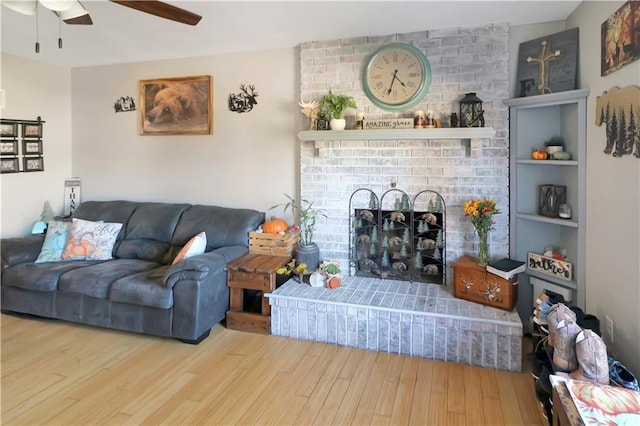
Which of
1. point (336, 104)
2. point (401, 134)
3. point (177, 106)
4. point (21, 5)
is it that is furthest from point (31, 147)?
point (401, 134)

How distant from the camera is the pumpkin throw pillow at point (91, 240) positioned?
3.80 m

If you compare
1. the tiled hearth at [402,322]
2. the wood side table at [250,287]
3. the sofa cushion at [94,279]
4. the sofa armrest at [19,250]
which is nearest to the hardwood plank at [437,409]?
the tiled hearth at [402,322]

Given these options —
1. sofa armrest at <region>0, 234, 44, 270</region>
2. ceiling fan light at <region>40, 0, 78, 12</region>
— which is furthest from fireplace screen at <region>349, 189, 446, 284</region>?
sofa armrest at <region>0, 234, 44, 270</region>

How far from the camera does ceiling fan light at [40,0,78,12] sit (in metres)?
1.97

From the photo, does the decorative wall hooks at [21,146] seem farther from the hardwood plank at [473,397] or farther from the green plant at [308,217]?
the hardwood plank at [473,397]

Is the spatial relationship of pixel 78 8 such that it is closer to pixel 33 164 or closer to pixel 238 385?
pixel 238 385

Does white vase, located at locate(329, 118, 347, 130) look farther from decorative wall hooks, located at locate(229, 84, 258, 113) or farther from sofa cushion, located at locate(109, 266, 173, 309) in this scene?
sofa cushion, located at locate(109, 266, 173, 309)

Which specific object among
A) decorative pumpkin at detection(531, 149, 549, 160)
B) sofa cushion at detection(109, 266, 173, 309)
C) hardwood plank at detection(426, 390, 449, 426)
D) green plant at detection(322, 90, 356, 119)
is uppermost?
green plant at detection(322, 90, 356, 119)

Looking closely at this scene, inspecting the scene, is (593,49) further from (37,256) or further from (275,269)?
(37,256)

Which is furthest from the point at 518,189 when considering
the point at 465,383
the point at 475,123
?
the point at 465,383

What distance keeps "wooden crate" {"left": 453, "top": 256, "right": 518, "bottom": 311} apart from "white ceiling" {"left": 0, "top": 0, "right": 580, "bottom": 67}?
183 cm

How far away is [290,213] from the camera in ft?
13.2

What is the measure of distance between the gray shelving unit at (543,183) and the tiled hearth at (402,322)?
0.51 m

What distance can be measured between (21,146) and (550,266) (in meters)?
5.00
